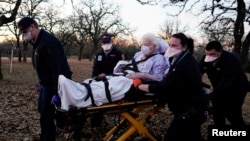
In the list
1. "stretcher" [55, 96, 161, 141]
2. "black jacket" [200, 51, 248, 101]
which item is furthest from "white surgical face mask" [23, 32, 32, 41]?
"black jacket" [200, 51, 248, 101]

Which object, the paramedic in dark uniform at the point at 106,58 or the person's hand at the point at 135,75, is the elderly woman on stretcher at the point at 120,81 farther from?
the paramedic in dark uniform at the point at 106,58

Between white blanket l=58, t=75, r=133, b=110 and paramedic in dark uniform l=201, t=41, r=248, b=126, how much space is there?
162 cm

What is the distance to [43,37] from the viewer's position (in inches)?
183

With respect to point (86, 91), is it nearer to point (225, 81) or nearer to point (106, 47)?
point (225, 81)

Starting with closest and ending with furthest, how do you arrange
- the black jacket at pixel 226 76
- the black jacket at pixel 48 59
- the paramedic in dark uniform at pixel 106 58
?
the black jacket at pixel 48 59 → the black jacket at pixel 226 76 → the paramedic in dark uniform at pixel 106 58

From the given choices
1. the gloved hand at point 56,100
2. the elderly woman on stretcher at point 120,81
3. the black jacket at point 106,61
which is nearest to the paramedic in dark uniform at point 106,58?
the black jacket at point 106,61

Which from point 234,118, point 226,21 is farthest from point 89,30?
point 234,118

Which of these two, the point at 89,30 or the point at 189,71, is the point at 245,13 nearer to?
the point at 189,71

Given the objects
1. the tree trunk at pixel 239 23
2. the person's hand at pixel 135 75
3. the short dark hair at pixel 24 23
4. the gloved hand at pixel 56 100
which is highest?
the tree trunk at pixel 239 23

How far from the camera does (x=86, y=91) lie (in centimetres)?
427

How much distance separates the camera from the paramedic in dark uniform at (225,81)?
5.29 metres

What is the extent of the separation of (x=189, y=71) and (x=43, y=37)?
206 cm

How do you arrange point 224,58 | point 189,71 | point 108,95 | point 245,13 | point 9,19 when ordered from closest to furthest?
point 189,71, point 108,95, point 224,58, point 9,19, point 245,13

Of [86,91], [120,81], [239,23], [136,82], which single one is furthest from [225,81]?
[239,23]
